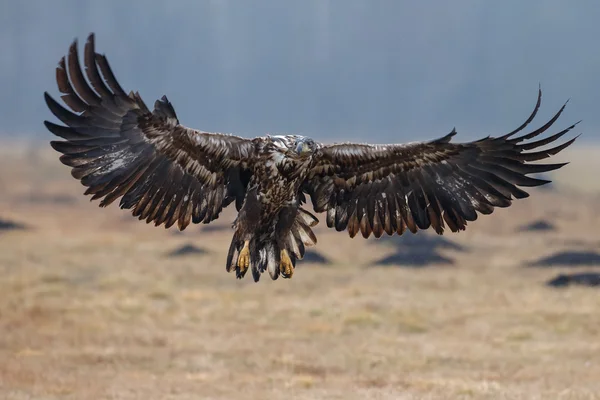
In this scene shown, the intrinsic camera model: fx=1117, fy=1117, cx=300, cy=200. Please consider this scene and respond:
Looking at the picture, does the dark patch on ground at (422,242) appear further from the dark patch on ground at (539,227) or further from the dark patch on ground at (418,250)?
the dark patch on ground at (539,227)

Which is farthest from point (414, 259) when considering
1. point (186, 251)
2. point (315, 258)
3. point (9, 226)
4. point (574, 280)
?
point (9, 226)

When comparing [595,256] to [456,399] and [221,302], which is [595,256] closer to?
[221,302]

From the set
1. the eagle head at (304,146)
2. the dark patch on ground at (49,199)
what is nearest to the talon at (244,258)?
the eagle head at (304,146)

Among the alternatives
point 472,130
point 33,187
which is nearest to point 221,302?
point 33,187

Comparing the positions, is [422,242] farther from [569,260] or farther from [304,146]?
[304,146]

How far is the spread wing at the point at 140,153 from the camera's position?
12.2 meters

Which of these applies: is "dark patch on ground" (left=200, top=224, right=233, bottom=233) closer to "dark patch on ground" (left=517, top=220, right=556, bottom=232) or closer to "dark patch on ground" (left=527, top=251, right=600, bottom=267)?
"dark patch on ground" (left=517, top=220, right=556, bottom=232)

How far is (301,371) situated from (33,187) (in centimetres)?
7380

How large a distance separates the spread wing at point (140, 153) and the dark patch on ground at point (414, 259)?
30382mm

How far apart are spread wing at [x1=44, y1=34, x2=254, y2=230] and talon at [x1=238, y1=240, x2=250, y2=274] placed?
0.63 metres

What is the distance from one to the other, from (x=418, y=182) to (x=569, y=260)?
98.7ft

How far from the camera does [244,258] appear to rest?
43.4 ft

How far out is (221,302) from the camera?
34.0 metres

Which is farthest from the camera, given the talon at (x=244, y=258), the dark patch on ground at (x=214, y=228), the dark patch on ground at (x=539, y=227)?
the dark patch on ground at (x=214, y=228)
